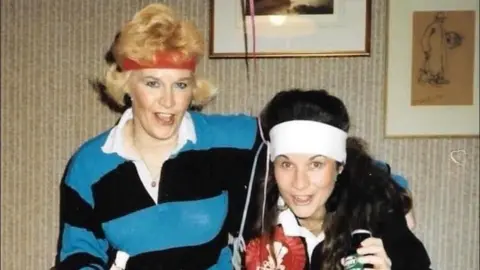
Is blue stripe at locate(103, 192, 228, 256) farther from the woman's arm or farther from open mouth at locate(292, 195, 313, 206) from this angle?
the woman's arm

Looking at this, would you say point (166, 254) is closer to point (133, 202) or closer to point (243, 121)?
point (133, 202)

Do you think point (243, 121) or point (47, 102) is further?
point (47, 102)

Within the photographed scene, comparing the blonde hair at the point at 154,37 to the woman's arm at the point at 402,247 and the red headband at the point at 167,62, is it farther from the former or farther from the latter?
the woman's arm at the point at 402,247

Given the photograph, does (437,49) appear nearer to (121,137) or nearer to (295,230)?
(295,230)

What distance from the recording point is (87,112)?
1.20m

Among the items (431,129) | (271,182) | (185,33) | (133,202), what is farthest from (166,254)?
(431,129)

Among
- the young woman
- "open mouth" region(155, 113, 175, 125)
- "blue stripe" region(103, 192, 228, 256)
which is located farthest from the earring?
"open mouth" region(155, 113, 175, 125)

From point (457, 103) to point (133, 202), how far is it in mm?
532

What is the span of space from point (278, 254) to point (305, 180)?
0.14 m

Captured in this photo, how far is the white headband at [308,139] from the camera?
0.94 m

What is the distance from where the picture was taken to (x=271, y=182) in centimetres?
102

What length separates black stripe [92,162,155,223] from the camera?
→ 1.03 metres

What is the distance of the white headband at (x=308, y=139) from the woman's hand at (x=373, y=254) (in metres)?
0.14

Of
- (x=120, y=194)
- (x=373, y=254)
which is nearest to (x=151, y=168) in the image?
(x=120, y=194)
